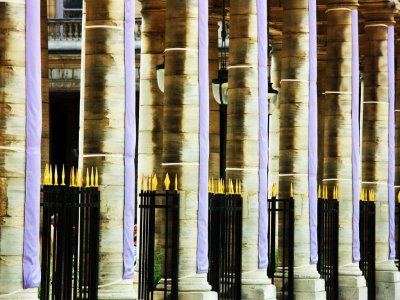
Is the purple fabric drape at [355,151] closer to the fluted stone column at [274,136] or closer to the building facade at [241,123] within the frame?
the building facade at [241,123]

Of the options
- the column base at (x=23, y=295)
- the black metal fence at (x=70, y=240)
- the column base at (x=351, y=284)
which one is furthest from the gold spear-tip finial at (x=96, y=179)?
the column base at (x=351, y=284)

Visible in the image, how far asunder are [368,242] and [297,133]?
7.52 metres

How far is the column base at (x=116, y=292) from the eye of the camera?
37.5 m

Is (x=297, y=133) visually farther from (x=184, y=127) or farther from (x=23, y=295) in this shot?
(x=23, y=295)

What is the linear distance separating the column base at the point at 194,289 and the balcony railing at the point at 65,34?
112 feet

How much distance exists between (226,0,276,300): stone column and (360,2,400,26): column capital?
13317mm

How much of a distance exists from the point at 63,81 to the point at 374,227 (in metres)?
24.6

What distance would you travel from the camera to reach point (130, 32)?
38.3 meters

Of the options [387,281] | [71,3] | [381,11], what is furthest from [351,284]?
[71,3]

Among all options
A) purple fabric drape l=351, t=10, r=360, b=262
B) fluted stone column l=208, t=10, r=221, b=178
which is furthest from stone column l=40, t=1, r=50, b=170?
purple fabric drape l=351, t=10, r=360, b=262

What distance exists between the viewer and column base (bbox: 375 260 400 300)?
2301 inches

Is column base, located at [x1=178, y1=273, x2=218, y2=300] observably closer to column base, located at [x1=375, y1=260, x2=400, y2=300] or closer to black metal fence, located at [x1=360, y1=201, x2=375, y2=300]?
black metal fence, located at [x1=360, y1=201, x2=375, y2=300]

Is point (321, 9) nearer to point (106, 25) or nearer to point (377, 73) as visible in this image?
point (377, 73)

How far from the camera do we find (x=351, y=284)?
53.9 metres
